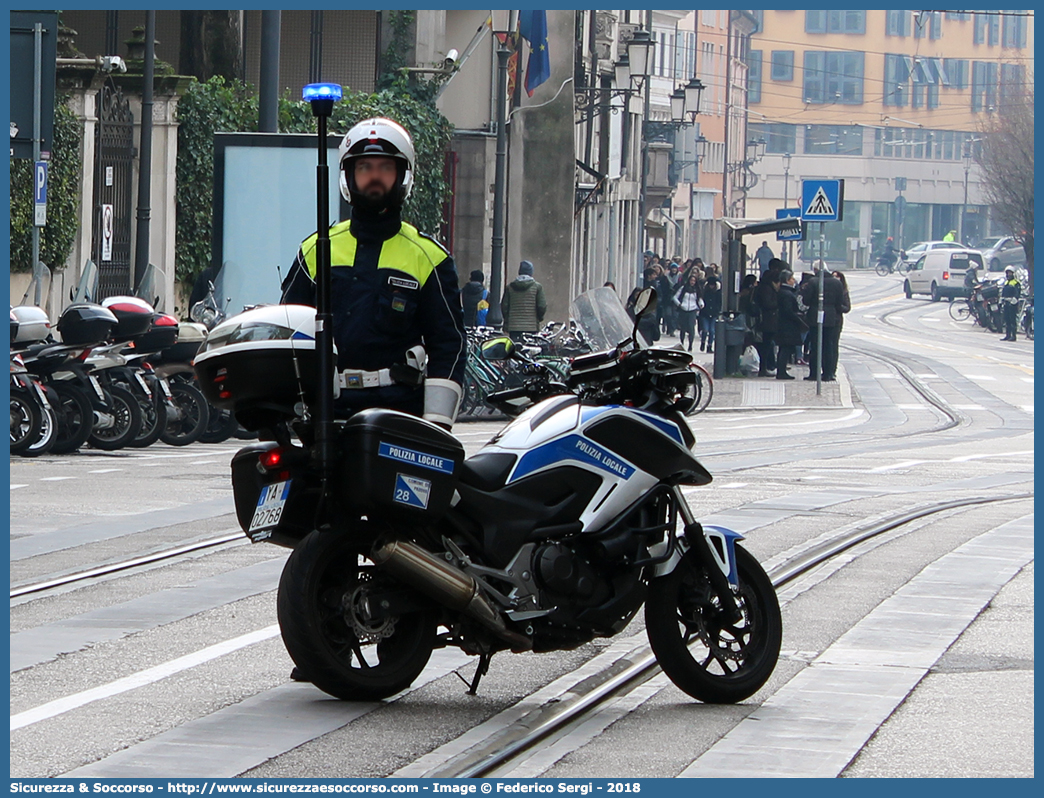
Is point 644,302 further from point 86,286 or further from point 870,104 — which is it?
point 870,104

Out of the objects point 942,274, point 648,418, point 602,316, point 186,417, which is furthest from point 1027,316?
point 648,418

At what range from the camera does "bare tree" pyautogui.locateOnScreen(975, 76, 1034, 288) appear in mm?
72688

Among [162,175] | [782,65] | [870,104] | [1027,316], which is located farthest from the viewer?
[870,104]

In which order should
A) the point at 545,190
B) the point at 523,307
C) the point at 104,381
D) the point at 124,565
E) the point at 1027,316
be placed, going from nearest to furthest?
the point at 124,565, the point at 104,381, the point at 523,307, the point at 545,190, the point at 1027,316

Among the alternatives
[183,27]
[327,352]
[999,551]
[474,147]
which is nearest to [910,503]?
[999,551]

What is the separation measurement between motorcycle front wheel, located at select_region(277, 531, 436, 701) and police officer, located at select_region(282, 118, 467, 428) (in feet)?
2.08

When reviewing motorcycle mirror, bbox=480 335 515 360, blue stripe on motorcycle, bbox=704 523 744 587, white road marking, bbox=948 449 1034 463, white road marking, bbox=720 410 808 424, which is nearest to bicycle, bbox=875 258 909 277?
white road marking, bbox=720 410 808 424

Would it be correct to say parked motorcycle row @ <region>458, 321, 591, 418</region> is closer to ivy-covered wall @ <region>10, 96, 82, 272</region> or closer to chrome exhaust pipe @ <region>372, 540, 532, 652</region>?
ivy-covered wall @ <region>10, 96, 82, 272</region>

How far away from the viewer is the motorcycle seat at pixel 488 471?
21.0 ft

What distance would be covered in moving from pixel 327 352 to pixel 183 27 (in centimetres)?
2586

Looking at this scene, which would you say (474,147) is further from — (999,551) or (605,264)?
(999,551)

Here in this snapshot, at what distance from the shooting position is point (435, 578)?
6109 mm

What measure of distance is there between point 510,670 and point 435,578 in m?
1.23
